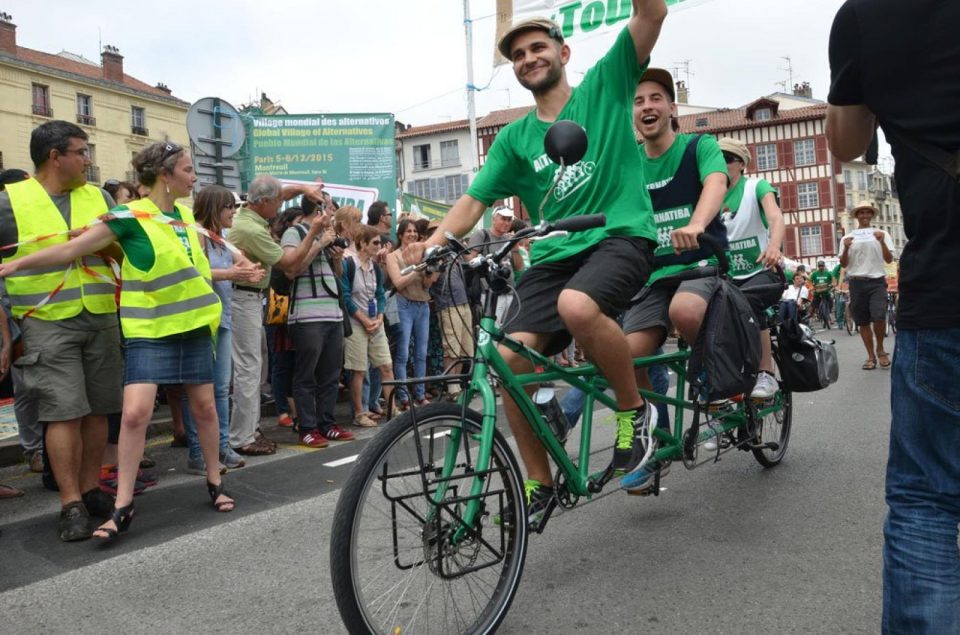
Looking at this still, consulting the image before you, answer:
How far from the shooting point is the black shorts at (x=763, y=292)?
4609 millimetres

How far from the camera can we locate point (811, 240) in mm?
66438

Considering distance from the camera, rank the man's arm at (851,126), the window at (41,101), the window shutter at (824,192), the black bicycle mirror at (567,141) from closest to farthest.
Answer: the man's arm at (851,126) < the black bicycle mirror at (567,141) < the window at (41,101) < the window shutter at (824,192)

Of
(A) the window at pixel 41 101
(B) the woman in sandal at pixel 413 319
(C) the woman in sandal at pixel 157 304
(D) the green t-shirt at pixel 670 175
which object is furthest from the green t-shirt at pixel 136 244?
(A) the window at pixel 41 101

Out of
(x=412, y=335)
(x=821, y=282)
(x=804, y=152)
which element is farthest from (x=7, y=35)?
(x=804, y=152)

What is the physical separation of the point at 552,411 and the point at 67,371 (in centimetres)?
279

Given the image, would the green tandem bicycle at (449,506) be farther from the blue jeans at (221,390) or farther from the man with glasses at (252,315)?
the man with glasses at (252,315)

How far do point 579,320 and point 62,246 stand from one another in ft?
9.00

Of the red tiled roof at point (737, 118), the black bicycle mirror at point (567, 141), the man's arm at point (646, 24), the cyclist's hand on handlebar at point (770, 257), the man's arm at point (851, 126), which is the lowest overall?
the cyclist's hand on handlebar at point (770, 257)

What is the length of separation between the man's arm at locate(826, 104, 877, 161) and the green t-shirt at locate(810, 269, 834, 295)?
1107 inches

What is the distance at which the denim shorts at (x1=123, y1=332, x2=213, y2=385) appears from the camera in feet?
13.9

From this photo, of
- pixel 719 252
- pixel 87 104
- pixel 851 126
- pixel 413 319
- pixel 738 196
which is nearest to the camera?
pixel 851 126

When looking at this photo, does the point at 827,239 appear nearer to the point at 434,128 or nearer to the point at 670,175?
the point at 434,128

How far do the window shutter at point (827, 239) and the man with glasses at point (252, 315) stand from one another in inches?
2585

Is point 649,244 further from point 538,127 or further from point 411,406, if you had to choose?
point 411,406
